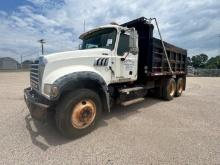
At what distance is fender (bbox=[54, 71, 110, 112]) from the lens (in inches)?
129

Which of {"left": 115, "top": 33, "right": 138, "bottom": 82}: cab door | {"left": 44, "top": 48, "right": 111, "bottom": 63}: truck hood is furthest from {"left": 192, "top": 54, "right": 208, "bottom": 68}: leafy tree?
{"left": 44, "top": 48, "right": 111, "bottom": 63}: truck hood

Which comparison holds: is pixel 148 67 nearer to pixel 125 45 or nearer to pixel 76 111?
pixel 125 45

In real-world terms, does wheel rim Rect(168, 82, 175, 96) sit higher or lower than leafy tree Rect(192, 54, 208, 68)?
lower

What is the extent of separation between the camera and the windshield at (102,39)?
4511 mm

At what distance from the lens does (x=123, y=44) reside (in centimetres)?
468

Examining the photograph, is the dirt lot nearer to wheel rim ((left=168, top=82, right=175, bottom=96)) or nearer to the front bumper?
the front bumper

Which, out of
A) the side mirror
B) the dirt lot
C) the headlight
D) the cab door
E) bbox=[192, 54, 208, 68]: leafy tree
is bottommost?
the dirt lot

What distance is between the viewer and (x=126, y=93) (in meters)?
4.78

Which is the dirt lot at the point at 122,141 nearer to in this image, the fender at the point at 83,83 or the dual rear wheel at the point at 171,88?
the fender at the point at 83,83

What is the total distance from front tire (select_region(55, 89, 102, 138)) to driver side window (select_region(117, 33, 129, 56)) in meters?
1.54

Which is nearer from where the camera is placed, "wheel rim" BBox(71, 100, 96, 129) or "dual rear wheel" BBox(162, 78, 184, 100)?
"wheel rim" BBox(71, 100, 96, 129)

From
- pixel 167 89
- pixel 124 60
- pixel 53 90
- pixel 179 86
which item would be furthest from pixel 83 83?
pixel 179 86

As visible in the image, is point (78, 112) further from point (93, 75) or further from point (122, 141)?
point (122, 141)

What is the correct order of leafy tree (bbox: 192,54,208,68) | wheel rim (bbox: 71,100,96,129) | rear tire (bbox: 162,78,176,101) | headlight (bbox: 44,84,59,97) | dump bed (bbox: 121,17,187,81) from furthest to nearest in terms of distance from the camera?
leafy tree (bbox: 192,54,208,68)
rear tire (bbox: 162,78,176,101)
dump bed (bbox: 121,17,187,81)
wheel rim (bbox: 71,100,96,129)
headlight (bbox: 44,84,59,97)
